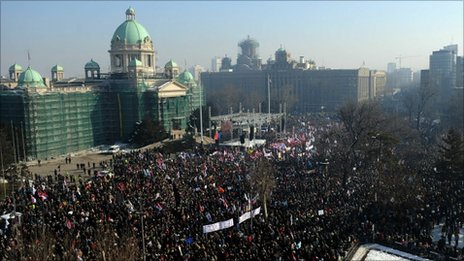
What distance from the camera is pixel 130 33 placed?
210 ft

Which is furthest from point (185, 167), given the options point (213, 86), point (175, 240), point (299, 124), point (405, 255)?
point (213, 86)

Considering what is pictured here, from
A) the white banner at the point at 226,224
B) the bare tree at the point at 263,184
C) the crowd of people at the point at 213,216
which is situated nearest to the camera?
the crowd of people at the point at 213,216

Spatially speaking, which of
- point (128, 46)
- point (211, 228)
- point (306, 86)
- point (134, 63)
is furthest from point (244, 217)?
point (306, 86)

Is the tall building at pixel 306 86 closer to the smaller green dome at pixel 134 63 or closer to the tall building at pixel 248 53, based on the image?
the tall building at pixel 248 53

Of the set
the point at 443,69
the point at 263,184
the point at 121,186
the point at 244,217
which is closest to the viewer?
the point at 244,217

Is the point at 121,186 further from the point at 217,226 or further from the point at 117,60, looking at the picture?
the point at 117,60

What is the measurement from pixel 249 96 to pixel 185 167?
74.4 m

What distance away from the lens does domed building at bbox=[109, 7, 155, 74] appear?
209ft

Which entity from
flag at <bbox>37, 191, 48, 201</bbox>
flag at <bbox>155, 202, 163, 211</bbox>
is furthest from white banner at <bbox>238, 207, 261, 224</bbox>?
flag at <bbox>37, 191, 48, 201</bbox>

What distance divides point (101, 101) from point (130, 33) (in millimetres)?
12813

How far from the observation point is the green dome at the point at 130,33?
6391 cm

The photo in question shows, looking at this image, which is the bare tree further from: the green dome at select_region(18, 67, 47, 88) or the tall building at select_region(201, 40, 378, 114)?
the tall building at select_region(201, 40, 378, 114)

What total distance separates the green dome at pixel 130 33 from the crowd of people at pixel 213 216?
108 feet

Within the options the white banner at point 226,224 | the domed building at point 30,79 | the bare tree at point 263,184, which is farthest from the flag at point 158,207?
the domed building at point 30,79
